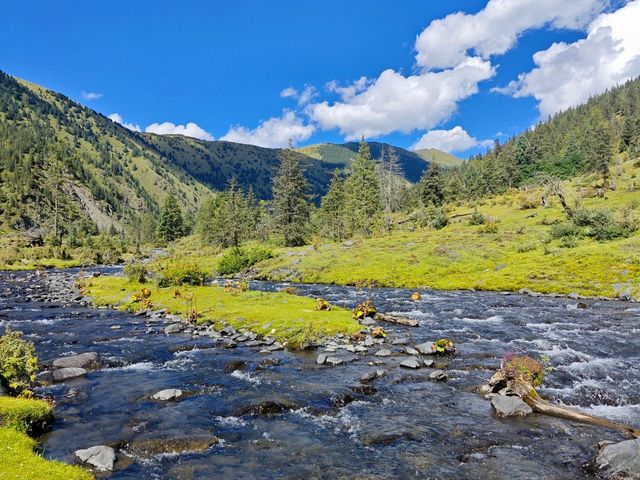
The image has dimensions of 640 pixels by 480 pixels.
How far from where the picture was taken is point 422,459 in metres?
12.9

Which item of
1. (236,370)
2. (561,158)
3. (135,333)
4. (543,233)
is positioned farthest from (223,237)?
(561,158)

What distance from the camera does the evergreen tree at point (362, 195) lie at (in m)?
105

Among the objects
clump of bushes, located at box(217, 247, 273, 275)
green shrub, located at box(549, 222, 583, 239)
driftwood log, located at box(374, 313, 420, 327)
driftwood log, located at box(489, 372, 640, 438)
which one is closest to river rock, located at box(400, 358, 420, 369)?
driftwood log, located at box(489, 372, 640, 438)

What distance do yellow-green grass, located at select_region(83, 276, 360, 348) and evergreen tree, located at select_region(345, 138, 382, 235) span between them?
6242 cm

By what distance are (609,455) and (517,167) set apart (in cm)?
15520

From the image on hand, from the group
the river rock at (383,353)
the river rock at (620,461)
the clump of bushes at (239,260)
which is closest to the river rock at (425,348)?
the river rock at (383,353)

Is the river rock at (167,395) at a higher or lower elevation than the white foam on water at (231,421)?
higher

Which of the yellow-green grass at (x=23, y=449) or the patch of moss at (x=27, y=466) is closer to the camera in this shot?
the patch of moss at (x=27, y=466)

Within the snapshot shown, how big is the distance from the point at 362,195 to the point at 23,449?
104759 mm

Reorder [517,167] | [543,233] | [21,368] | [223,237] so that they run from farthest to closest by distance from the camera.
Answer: [517,167] → [223,237] → [543,233] → [21,368]

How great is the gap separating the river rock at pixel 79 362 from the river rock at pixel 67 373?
1.03 metres

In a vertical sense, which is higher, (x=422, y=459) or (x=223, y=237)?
(x=223, y=237)

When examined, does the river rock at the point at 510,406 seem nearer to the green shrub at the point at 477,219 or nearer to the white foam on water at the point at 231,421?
the white foam on water at the point at 231,421

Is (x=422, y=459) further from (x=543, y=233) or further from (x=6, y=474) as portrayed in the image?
(x=543, y=233)
